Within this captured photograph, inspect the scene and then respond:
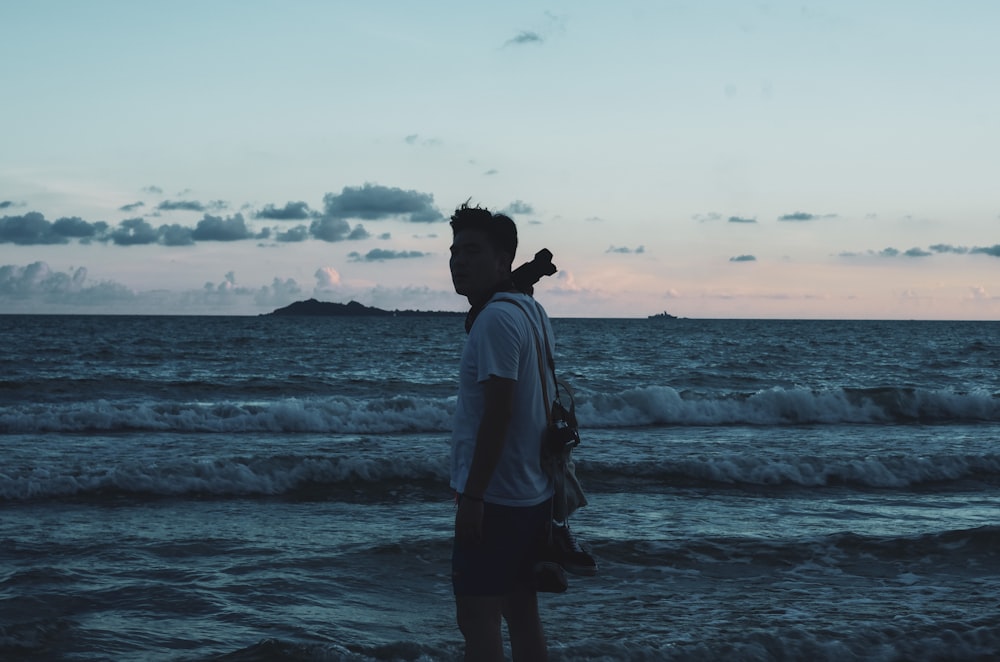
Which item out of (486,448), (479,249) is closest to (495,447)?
(486,448)

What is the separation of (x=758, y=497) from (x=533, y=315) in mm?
7258

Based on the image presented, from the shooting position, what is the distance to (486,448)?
121 inches

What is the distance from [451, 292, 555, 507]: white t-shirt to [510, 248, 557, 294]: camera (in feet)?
0.51

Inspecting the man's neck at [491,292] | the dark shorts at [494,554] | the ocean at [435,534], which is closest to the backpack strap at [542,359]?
the man's neck at [491,292]

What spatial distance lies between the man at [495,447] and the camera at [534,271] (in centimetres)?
5

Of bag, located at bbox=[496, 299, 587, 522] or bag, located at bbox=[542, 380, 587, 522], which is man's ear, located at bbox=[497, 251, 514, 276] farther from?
bag, located at bbox=[542, 380, 587, 522]

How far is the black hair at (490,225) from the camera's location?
3318 millimetres

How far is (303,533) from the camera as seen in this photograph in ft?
25.6

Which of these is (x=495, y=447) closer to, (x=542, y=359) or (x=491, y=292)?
(x=542, y=359)

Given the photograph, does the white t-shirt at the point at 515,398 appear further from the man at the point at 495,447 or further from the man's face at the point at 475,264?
the man's face at the point at 475,264

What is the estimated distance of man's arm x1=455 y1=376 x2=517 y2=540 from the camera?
10.00 feet

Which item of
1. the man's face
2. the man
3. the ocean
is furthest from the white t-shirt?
the ocean

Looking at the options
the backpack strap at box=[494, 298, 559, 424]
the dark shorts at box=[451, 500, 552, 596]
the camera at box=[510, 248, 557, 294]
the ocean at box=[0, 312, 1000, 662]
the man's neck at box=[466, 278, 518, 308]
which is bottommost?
the ocean at box=[0, 312, 1000, 662]

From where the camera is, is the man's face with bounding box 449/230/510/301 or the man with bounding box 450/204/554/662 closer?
the man with bounding box 450/204/554/662
